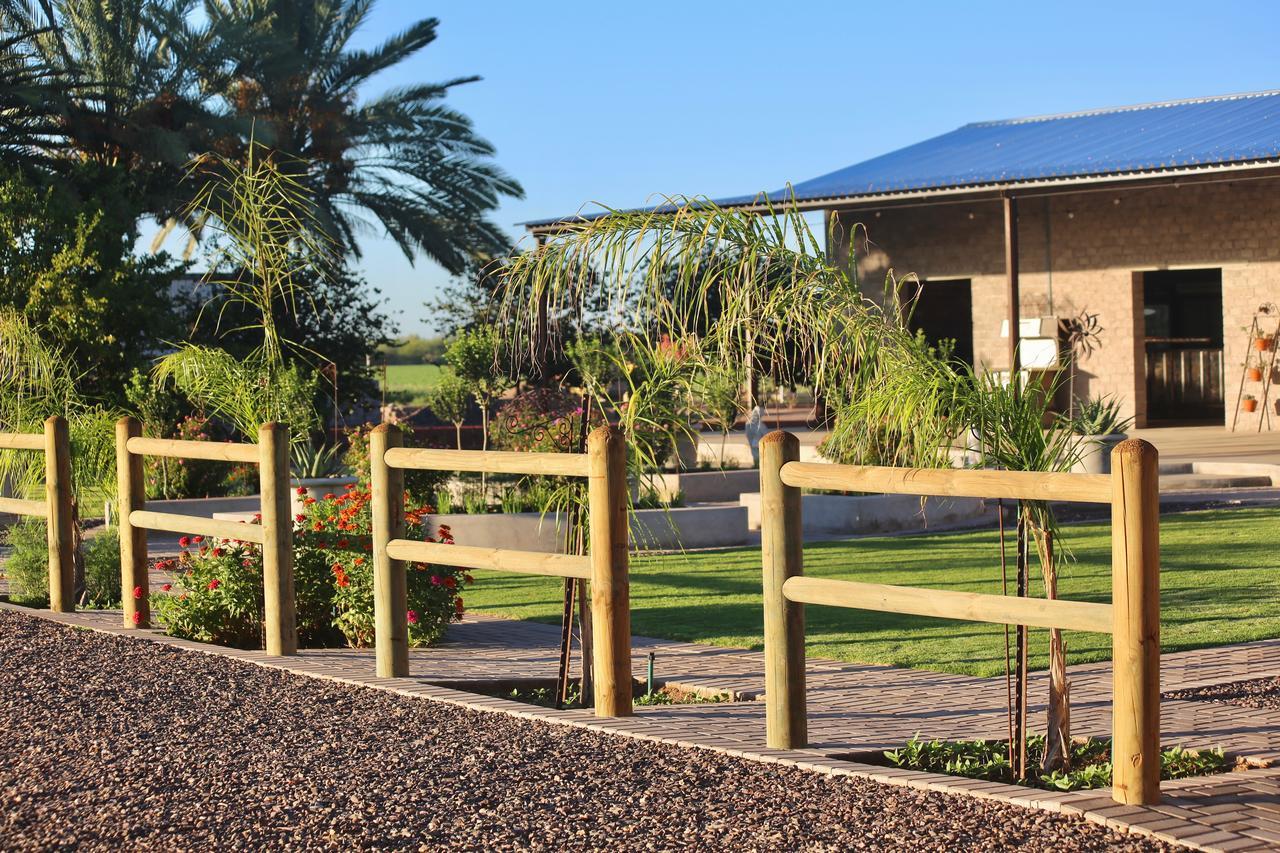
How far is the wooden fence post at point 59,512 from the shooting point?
10.2 metres

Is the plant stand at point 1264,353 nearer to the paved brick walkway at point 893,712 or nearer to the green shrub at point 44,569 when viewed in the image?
the paved brick walkway at point 893,712

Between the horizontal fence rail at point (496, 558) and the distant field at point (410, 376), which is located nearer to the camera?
the horizontal fence rail at point (496, 558)

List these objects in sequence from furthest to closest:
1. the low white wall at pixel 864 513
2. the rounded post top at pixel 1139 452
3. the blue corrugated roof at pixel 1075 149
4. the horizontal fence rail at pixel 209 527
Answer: the blue corrugated roof at pixel 1075 149
the low white wall at pixel 864 513
the horizontal fence rail at pixel 209 527
the rounded post top at pixel 1139 452

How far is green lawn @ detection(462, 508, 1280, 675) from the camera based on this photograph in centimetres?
832

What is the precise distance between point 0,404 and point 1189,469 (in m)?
13.9

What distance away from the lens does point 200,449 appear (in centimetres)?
886

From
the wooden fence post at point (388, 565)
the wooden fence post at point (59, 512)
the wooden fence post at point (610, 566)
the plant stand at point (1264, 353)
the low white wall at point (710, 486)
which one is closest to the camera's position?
the wooden fence post at point (610, 566)

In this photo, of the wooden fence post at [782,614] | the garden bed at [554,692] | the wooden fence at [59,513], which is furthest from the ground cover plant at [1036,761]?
the wooden fence at [59,513]

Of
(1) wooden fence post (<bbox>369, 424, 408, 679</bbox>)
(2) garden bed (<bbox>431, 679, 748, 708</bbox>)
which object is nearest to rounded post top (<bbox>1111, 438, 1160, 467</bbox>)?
(2) garden bed (<bbox>431, 679, 748, 708</bbox>)

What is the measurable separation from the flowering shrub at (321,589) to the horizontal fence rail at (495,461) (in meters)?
1.15

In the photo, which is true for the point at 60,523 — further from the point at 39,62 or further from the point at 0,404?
the point at 39,62

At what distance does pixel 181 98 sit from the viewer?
24.9m

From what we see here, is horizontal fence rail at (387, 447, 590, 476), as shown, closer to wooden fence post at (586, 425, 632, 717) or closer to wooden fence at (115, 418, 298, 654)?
wooden fence post at (586, 425, 632, 717)

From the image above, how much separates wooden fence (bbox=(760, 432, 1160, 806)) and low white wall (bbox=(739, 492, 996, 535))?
862cm
